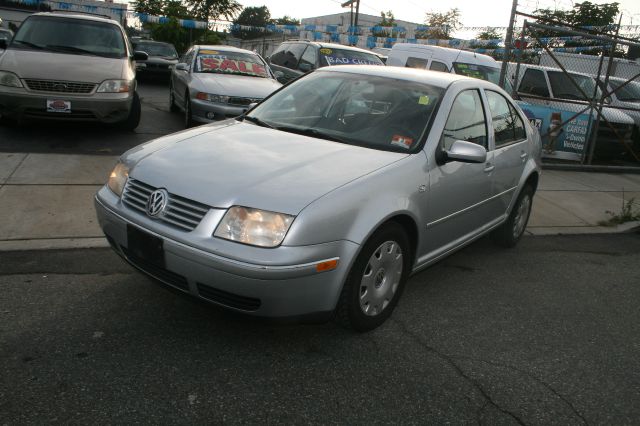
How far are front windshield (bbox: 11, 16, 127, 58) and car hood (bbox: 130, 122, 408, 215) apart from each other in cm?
541

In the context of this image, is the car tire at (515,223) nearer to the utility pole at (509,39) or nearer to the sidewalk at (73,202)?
the sidewalk at (73,202)

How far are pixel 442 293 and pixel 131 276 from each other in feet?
7.38

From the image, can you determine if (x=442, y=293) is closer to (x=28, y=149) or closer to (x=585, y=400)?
(x=585, y=400)

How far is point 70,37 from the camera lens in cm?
829

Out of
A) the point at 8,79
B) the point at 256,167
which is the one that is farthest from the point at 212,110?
the point at 256,167

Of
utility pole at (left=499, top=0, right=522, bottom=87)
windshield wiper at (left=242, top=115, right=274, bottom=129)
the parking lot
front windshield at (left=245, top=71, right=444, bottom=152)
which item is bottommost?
the parking lot

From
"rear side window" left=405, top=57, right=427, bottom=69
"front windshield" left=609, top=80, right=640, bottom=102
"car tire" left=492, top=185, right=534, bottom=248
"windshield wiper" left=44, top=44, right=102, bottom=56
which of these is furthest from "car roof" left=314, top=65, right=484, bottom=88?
"front windshield" left=609, top=80, right=640, bottom=102

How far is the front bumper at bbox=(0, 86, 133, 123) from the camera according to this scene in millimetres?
7117

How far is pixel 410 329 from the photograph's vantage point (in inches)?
141

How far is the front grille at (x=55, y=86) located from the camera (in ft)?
23.5

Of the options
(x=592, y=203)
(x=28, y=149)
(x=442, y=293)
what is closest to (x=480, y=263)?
(x=442, y=293)

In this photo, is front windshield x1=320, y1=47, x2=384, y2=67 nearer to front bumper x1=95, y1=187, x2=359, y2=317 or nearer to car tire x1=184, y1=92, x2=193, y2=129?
car tire x1=184, y1=92, x2=193, y2=129

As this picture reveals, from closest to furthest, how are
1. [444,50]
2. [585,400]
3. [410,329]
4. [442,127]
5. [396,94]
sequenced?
1. [585,400]
2. [410,329]
3. [442,127]
4. [396,94]
5. [444,50]

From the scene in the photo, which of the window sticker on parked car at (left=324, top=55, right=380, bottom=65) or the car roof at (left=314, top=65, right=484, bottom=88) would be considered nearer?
the car roof at (left=314, top=65, right=484, bottom=88)
